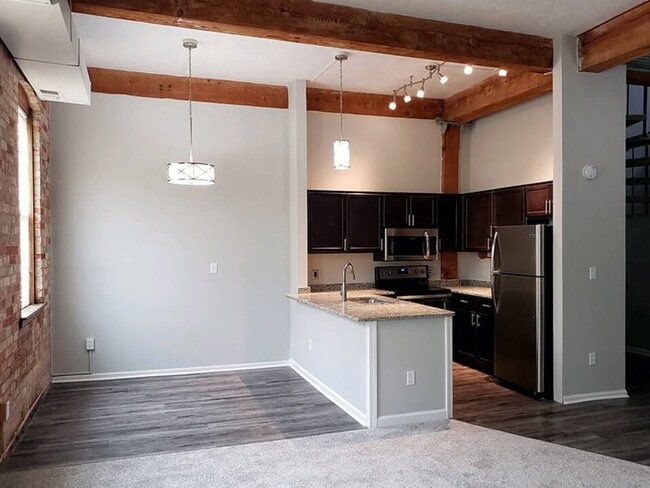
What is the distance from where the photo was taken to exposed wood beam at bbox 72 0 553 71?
11.5 feet

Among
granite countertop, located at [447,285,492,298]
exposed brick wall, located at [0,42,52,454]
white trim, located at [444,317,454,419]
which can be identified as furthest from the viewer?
granite countertop, located at [447,285,492,298]

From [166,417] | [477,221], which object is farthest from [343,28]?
[166,417]

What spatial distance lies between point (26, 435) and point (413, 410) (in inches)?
113

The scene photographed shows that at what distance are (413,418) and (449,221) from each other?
9.90ft

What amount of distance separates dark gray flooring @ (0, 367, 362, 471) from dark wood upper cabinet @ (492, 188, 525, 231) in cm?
271

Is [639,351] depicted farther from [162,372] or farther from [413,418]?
[162,372]

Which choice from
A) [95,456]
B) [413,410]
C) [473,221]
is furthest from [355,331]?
[473,221]

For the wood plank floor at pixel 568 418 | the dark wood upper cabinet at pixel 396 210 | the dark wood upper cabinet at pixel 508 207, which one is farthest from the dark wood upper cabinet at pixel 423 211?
the wood plank floor at pixel 568 418

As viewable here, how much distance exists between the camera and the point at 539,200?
5.15 m

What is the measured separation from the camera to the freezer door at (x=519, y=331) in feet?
15.1

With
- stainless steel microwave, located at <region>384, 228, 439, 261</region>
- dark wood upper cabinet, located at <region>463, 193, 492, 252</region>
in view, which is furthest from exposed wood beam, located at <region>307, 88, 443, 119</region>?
stainless steel microwave, located at <region>384, 228, 439, 261</region>

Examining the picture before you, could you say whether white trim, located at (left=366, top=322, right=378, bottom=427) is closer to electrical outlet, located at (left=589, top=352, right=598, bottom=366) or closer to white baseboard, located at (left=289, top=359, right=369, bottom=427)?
white baseboard, located at (left=289, top=359, right=369, bottom=427)

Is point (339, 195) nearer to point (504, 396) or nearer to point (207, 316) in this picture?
point (207, 316)

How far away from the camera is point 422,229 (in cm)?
622
